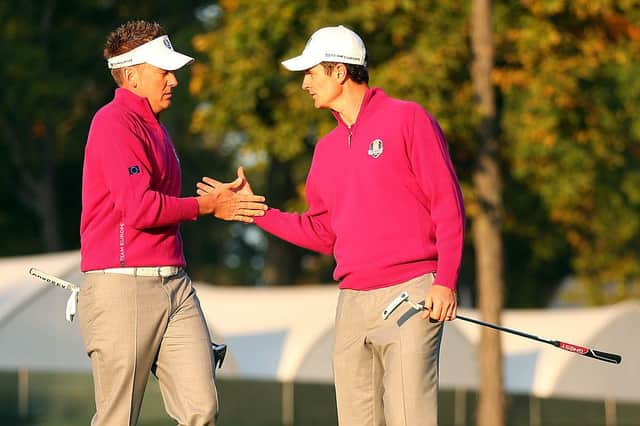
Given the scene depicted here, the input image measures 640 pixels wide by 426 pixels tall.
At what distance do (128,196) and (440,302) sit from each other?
137 cm

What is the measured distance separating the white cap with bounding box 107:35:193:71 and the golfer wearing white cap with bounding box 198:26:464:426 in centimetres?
49

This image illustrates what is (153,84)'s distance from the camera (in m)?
7.17

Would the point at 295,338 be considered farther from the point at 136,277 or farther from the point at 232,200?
the point at 136,277

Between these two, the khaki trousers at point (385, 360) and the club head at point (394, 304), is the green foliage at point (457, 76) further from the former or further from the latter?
the club head at point (394, 304)

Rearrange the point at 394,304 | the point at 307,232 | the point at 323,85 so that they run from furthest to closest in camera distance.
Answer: the point at 307,232, the point at 323,85, the point at 394,304

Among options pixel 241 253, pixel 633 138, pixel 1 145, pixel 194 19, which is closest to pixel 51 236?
pixel 1 145

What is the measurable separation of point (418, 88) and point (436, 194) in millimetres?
11730

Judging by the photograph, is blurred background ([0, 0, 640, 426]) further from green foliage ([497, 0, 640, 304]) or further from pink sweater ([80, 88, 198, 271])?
pink sweater ([80, 88, 198, 271])

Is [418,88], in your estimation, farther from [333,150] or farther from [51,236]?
[51,236]

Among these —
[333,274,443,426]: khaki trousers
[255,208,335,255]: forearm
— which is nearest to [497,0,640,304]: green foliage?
[255,208,335,255]: forearm

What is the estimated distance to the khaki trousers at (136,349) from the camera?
691 centimetres

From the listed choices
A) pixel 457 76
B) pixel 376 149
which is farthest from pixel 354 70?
pixel 457 76

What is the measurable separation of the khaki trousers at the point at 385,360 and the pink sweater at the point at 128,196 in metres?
0.83

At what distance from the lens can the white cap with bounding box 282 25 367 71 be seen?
7.06 m
